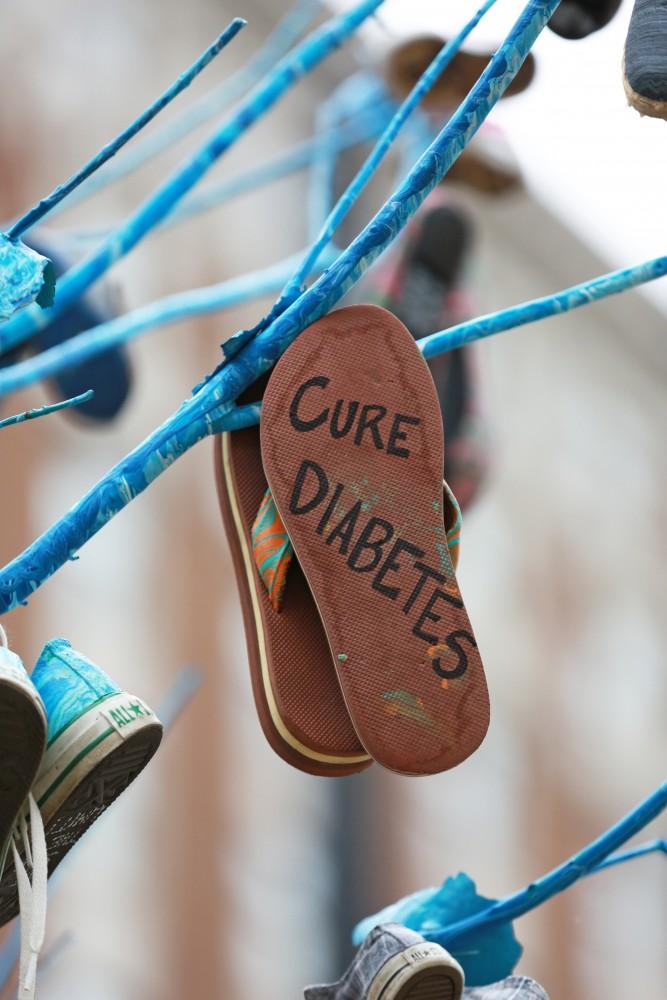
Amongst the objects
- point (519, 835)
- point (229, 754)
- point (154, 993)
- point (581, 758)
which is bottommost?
point (154, 993)

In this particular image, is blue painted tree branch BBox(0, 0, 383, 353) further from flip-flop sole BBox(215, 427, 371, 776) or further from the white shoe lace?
the white shoe lace

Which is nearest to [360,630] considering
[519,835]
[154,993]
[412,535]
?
[412,535]

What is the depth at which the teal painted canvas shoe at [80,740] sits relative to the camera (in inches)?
25.1

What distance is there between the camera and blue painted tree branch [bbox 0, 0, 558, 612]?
0.66m

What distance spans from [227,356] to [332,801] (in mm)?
2666

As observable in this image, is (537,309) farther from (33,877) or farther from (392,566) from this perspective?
(33,877)

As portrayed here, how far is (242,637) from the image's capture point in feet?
10.2

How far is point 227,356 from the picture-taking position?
681 millimetres

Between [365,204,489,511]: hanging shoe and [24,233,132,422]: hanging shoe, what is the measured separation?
26cm

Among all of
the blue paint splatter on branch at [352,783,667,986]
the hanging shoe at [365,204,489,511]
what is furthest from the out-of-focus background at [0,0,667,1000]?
the blue paint splatter on branch at [352,783,667,986]

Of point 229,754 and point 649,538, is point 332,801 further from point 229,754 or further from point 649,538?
point 649,538

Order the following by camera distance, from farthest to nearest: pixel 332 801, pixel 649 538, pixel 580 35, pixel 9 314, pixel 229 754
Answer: pixel 649 538 < pixel 332 801 < pixel 229 754 < pixel 580 35 < pixel 9 314

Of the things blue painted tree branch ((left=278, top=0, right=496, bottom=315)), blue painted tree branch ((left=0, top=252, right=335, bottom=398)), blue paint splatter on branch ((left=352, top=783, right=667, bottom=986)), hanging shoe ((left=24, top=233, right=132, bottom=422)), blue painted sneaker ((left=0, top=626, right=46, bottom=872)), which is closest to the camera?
blue painted sneaker ((left=0, top=626, right=46, bottom=872))

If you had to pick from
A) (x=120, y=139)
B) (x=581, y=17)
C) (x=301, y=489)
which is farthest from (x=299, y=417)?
(x=581, y=17)
